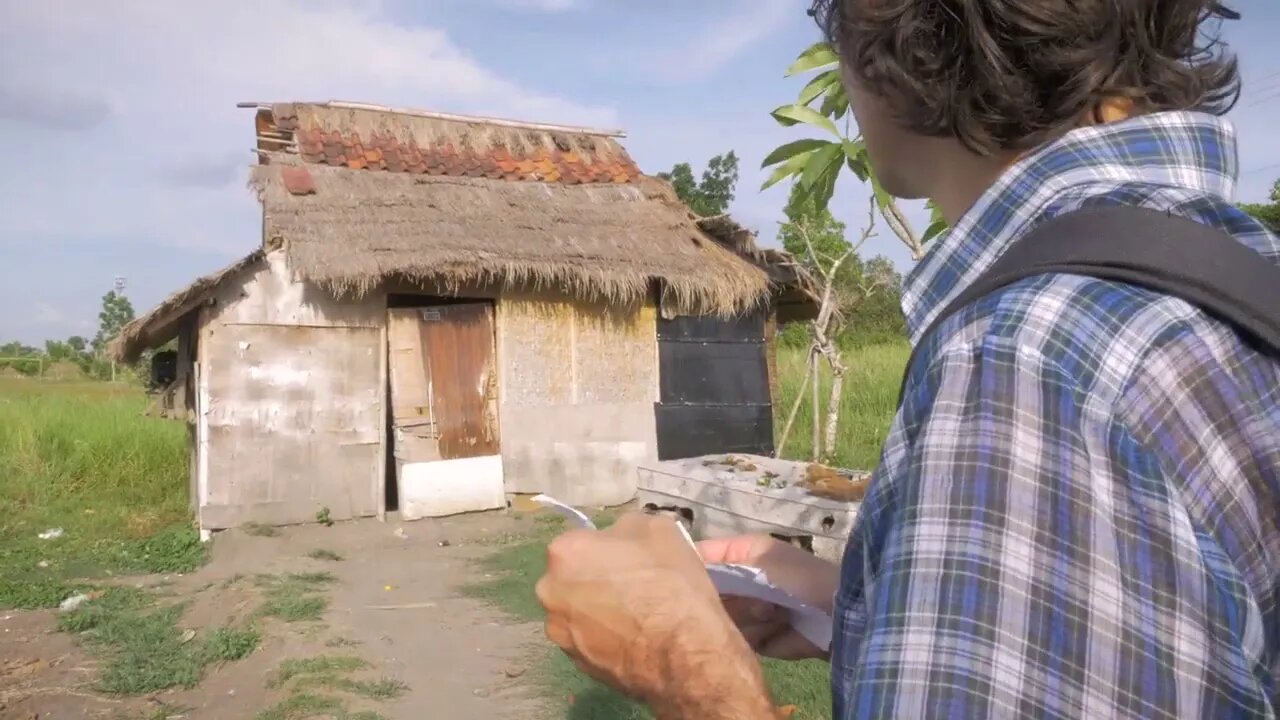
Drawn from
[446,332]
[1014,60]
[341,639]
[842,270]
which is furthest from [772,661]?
[842,270]

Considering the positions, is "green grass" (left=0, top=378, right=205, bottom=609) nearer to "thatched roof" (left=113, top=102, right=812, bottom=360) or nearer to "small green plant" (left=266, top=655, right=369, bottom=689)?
"thatched roof" (left=113, top=102, right=812, bottom=360)

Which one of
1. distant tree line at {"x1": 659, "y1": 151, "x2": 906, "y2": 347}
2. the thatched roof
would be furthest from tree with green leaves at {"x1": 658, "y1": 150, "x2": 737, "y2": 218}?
the thatched roof

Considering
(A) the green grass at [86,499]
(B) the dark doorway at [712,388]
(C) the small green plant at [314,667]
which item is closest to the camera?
(C) the small green plant at [314,667]

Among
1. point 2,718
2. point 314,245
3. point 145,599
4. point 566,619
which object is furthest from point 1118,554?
point 314,245

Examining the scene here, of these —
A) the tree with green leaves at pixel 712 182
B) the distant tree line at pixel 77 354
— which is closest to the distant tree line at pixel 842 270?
the tree with green leaves at pixel 712 182

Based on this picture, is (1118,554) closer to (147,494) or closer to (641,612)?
(641,612)

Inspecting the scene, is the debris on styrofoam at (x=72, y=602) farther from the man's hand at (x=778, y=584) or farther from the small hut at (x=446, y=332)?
the man's hand at (x=778, y=584)

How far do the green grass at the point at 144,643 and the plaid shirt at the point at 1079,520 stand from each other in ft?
17.2

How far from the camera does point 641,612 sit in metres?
0.86

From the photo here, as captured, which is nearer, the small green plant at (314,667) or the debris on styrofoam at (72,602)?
the small green plant at (314,667)

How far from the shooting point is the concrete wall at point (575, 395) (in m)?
9.01

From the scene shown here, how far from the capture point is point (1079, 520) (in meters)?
0.65

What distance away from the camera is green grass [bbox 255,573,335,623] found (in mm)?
6000

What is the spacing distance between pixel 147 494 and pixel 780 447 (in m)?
6.60
